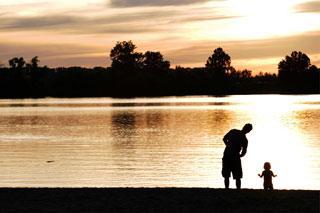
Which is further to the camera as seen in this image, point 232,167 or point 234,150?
point 232,167

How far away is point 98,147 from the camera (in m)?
59.1

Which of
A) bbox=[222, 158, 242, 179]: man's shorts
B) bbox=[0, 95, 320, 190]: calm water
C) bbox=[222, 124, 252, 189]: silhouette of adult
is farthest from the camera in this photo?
bbox=[0, 95, 320, 190]: calm water
